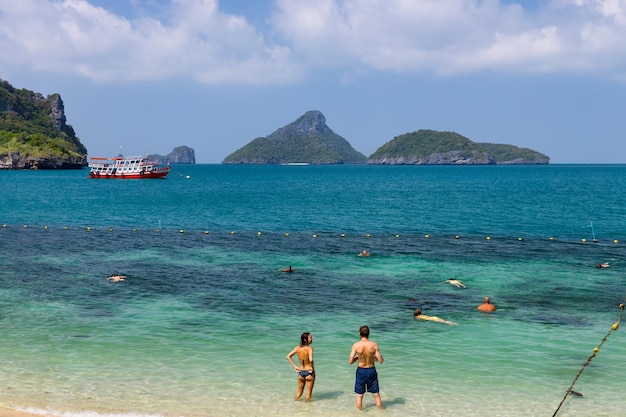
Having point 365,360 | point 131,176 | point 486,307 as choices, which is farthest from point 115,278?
point 131,176

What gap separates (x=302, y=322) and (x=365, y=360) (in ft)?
33.5

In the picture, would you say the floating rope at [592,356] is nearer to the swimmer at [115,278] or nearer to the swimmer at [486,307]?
the swimmer at [486,307]

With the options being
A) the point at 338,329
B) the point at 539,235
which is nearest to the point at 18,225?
the point at 338,329

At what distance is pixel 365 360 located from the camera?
1639 cm

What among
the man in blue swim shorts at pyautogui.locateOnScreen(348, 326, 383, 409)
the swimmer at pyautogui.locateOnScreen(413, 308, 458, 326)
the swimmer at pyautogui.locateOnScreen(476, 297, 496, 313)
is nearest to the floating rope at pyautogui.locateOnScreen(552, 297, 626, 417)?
the swimmer at pyautogui.locateOnScreen(476, 297, 496, 313)

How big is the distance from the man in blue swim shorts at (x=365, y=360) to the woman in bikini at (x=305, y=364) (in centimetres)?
124

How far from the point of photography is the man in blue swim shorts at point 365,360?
16.3 m

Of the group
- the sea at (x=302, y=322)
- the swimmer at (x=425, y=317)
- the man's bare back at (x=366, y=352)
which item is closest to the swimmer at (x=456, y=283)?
the sea at (x=302, y=322)

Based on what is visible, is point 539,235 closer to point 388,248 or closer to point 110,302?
point 388,248

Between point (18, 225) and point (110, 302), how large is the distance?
130 ft

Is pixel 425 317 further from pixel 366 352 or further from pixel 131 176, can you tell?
pixel 131 176

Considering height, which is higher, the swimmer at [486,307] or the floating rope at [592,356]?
the swimmer at [486,307]

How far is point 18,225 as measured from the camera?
62688mm

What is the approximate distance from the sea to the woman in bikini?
0.45 meters
